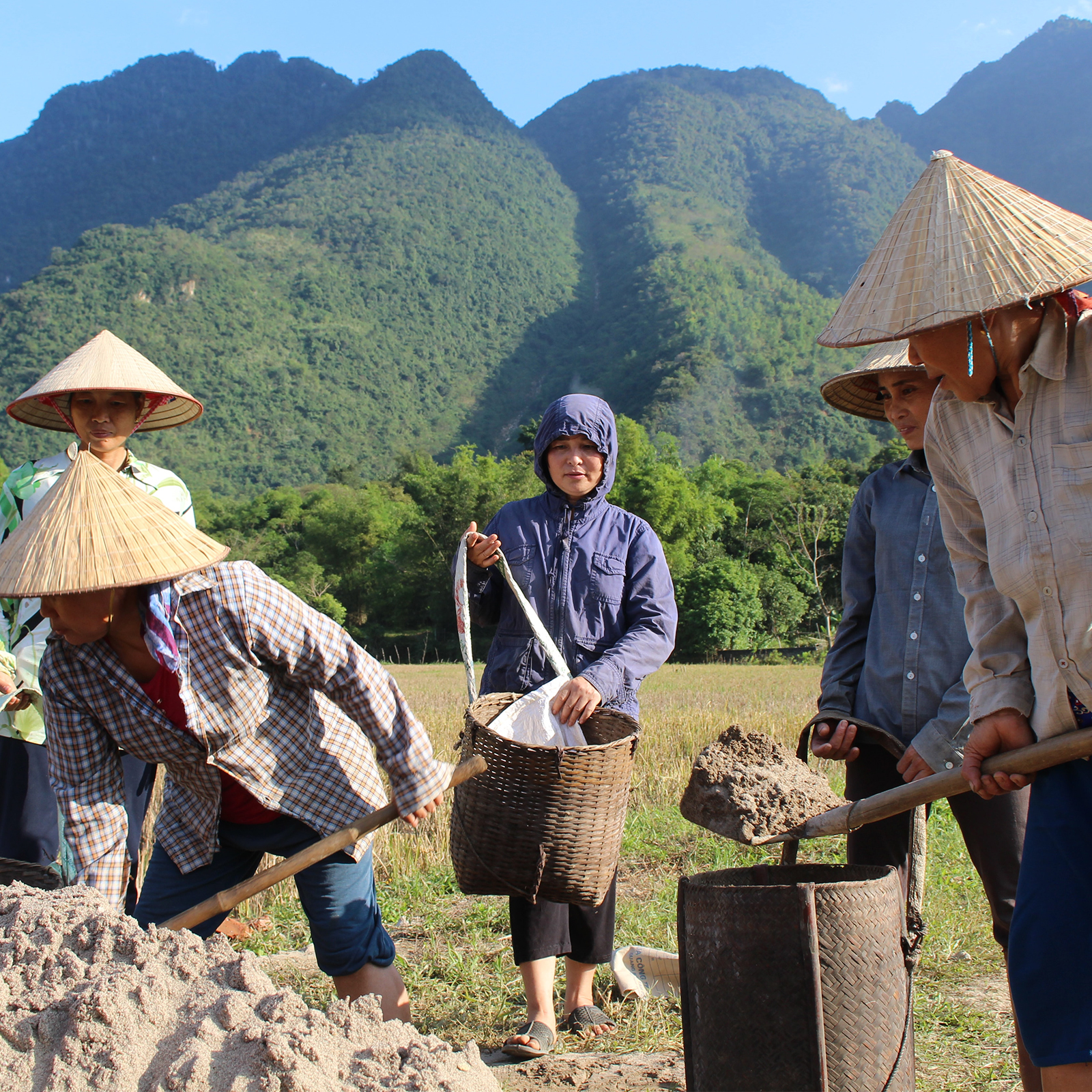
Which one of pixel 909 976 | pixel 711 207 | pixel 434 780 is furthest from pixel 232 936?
pixel 711 207

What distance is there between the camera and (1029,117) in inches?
6516

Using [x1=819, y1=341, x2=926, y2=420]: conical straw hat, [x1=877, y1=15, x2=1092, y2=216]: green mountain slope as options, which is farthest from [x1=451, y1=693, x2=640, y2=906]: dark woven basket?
[x1=877, y1=15, x2=1092, y2=216]: green mountain slope

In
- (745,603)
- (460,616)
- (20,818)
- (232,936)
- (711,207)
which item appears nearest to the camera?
(460,616)

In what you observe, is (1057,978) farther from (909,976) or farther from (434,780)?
(434,780)

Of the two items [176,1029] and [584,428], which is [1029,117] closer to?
[584,428]

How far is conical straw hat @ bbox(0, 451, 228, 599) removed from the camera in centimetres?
238

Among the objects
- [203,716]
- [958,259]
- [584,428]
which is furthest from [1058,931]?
[584,428]

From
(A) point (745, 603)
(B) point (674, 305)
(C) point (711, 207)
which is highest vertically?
(C) point (711, 207)

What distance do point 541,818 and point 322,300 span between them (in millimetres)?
115759

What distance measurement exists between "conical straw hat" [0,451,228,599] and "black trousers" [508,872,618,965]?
1663mm

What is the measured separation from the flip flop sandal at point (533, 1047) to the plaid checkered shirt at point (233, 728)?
95 centimetres

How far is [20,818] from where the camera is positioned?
3736 mm

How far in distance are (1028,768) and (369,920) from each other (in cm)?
181

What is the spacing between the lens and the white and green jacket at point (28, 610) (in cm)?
371
